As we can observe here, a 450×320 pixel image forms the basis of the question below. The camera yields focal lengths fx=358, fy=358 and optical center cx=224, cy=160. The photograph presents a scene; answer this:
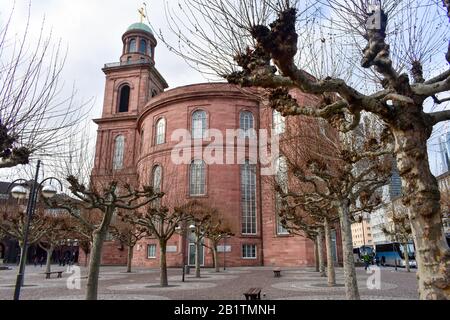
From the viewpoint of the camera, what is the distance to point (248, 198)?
37.6 m

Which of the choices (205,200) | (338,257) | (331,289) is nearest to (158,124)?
(205,200)

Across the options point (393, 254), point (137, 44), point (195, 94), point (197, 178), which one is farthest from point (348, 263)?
point (137, 44)

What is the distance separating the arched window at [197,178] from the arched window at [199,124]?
10.2ft

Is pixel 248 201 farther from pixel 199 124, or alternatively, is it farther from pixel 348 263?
pixel 348 263

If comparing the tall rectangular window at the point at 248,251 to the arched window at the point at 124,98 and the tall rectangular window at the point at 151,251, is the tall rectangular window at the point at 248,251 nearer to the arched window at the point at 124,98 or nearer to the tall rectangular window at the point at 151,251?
the tall rectangular window at the point at 151,251

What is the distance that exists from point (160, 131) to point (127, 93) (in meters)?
12.9

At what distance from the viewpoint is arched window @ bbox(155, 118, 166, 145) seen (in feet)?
134

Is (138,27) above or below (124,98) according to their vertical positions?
above

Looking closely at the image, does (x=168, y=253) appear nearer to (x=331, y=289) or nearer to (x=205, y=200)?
(x=205, y=200)

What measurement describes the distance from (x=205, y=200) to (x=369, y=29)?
30895 millimetres

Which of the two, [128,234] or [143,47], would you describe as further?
[143,47]

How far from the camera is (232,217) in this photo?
3606 cm

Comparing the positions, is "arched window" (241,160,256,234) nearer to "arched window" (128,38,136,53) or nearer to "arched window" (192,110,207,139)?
"arched window" (192,110,207,139)

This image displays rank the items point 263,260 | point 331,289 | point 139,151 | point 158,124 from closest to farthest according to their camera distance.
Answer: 1. point 331,289
2. point 263,260
3. point 158,124
4. point 139,151
